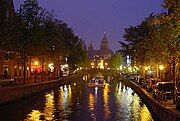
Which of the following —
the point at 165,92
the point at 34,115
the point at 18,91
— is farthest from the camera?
the point at 18,91

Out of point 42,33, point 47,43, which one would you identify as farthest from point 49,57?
point 42,33

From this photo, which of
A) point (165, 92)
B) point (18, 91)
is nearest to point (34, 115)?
point (165, 92)

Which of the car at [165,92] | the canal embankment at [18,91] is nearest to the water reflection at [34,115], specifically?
the canal embankment at [18,91]

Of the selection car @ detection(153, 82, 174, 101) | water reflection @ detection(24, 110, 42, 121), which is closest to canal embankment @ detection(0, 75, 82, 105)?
water reflection @ detection(24, 110, 42, 121)

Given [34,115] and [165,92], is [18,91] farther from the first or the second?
[165,92]

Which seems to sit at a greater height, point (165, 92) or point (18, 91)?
point (165, 92)

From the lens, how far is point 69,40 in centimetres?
13962

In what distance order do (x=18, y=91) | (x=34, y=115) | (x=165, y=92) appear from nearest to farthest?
(x=165, y=92), (x=34, y=115), (x=18, y=91)

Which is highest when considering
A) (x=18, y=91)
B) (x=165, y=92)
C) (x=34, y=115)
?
(x=165, y=92)

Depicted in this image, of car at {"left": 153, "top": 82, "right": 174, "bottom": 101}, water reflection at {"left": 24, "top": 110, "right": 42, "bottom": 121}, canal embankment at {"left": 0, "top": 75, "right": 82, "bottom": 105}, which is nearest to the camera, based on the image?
water reflection at {"left": 24, "top": 110, "right": 42, "bottom": 121}

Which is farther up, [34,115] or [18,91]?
[18,91]

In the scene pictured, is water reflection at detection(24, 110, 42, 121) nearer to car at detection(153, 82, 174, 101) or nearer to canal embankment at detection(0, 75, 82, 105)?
canal embankment at detection(0, 75, 82, 105)

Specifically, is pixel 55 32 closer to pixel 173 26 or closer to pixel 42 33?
pixel 42 33

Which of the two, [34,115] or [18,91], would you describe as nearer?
[34,115]
